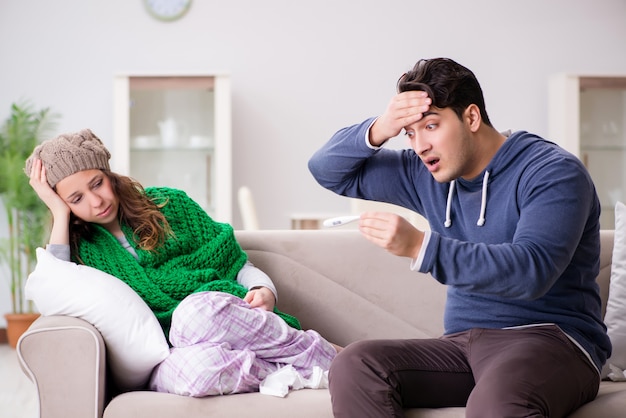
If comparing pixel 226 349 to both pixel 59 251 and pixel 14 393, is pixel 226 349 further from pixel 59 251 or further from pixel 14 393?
pixel 14 393

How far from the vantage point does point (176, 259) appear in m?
2.19

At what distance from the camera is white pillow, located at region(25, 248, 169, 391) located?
74.1 inches

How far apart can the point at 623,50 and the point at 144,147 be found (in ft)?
10.9

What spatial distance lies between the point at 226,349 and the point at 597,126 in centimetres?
414

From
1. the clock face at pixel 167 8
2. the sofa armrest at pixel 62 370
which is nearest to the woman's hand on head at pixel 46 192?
the sofa armrest at pixel 62 370

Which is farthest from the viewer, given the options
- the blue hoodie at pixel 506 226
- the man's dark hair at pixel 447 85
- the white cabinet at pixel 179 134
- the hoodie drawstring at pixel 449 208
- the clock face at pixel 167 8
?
the clock face at pixel 167 8

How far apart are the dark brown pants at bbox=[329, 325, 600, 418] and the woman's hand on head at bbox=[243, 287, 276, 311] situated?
1.40 ft

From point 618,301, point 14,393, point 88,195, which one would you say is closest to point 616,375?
point 618,301

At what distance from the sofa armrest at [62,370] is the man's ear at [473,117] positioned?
0.93 meters

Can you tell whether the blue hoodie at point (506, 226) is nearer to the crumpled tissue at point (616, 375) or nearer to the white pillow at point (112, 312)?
the crumpled tissue at point (616, 375)

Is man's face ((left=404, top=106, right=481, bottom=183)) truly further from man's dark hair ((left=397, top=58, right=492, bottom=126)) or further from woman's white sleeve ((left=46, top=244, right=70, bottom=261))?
woman's white sleeve ((left=46, top=244, right=70, bottom=261))

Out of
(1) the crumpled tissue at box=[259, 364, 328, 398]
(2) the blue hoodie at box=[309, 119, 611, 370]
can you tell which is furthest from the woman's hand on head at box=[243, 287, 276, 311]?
(2) the blue hoodie at box=[309, 119, 611, 370]

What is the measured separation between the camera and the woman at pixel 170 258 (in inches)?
74.6

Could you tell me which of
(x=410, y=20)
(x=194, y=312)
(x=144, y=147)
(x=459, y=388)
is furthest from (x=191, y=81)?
(x=459, y=388)
